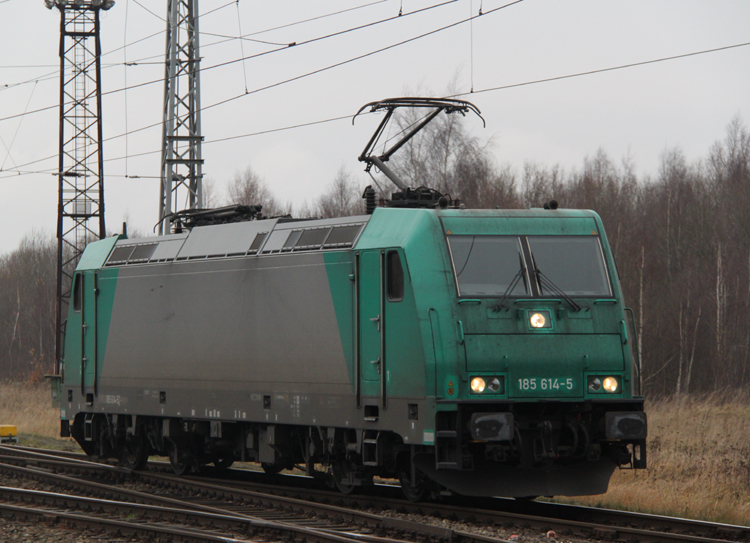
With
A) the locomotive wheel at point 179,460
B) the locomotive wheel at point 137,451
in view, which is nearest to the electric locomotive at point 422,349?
the locomotive wheel at point 179,460

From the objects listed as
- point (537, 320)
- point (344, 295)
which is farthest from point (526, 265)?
point (344, 295)

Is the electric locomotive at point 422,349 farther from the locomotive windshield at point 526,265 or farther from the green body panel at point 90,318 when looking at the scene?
the green body panel at point 90,318

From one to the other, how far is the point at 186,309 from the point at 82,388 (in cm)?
366

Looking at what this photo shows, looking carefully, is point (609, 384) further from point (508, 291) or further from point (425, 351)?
point (425, 351)

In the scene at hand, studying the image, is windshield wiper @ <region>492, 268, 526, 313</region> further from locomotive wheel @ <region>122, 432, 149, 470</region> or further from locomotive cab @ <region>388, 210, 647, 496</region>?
locomotive wheel @ <region>122, 432, 149, 470</region>

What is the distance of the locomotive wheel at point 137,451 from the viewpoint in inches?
650

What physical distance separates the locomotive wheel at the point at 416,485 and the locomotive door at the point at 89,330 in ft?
24.2

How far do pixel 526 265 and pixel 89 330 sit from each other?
914 centimetres

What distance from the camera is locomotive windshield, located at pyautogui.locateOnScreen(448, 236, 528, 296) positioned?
11.0 m

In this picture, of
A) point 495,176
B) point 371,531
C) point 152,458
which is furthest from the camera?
point 495,176

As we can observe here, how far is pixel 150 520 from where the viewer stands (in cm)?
1167

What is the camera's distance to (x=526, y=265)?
36.9 ft

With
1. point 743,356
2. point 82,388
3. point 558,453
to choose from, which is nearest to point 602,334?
point 558,453

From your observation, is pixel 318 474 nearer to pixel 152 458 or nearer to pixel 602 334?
pixel 602 334
